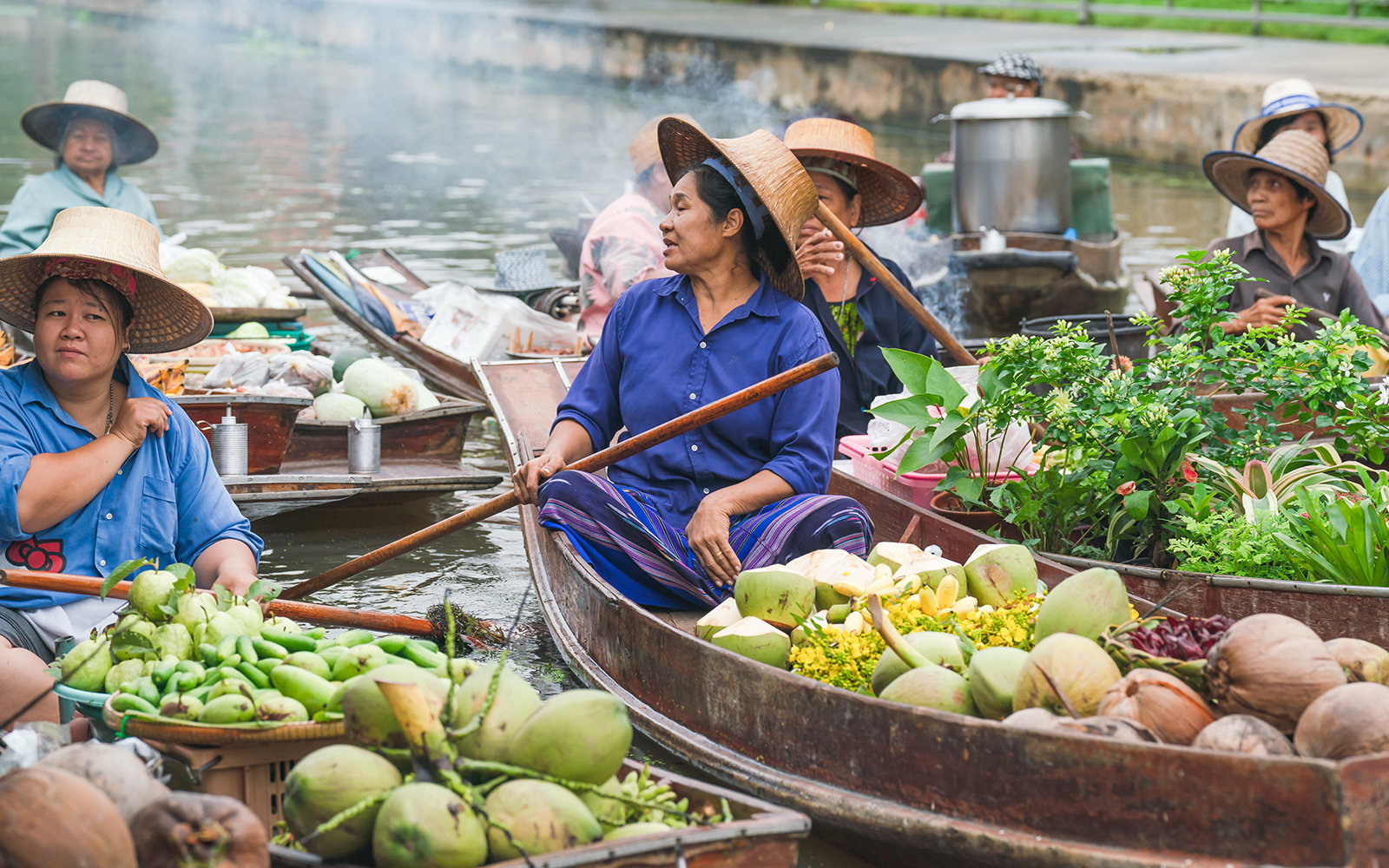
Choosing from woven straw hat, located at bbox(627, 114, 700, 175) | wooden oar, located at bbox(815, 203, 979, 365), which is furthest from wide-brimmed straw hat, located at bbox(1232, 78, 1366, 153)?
woven straw hat, located at bbox(627, 114, 700, 175)

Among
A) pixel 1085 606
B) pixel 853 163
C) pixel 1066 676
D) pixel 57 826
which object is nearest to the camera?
pixel 57 826

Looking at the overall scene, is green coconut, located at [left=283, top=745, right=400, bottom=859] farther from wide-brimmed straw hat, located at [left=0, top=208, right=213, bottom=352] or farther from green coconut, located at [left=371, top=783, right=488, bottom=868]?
wide-brimmed straw hat, located at [left=0, top=208, right=213, bottom=352]

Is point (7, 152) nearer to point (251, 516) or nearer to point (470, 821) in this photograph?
point (251, 516)

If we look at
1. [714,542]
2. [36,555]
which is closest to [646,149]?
[714,542]

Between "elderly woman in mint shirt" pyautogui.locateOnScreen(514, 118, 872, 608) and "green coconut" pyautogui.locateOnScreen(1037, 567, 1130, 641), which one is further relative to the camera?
"elderly woman in mint shirt" pyautogui.locateOnScreen(514, 118, 872, 608)

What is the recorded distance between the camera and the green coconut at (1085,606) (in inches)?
97.0

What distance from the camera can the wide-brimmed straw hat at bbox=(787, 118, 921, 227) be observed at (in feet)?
14.1

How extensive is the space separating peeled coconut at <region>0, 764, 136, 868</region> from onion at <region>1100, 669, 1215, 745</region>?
1.49 meters

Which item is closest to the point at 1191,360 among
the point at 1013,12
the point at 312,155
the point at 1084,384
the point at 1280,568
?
the point at 1084,384

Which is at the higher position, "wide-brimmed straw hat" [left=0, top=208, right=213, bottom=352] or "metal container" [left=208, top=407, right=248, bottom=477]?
"wide-brimmed straw hat" [left=0, top=208, right=213, bottom=352]

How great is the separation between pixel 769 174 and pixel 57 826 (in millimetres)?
2154

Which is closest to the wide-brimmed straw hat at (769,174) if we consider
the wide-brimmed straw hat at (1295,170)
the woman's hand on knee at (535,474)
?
the woman's hand on knee at (535,474)

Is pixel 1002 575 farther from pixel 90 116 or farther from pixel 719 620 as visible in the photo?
pixel 90 116

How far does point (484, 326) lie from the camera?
21.0ft
